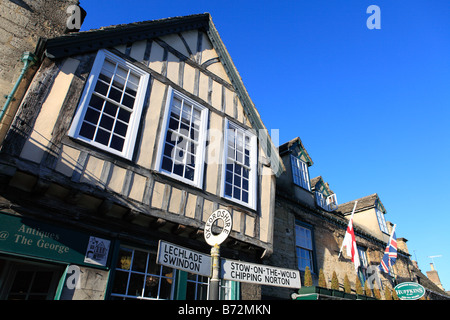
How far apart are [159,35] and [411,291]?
34.2ft

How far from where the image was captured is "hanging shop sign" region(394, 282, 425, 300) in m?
9.06

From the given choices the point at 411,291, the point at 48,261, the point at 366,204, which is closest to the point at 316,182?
the point at 411,291

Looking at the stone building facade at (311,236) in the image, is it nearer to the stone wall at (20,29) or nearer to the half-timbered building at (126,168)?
the half-timbered building at (126,168)

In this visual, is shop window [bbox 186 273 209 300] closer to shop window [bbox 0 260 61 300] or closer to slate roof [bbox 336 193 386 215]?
shop window [bbox 0 260 61 300]

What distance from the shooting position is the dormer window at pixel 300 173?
1217 cm

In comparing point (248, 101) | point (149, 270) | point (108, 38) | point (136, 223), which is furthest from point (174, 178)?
point (248, 101)

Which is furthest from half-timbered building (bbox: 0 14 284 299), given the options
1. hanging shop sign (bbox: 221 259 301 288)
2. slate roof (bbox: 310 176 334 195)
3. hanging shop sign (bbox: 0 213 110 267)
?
slate roof (bbox: 310 176 334 195)

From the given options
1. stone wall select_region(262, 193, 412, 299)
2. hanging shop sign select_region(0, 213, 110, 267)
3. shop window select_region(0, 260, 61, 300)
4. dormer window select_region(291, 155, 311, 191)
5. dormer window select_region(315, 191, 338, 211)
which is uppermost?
dormer window select_region(291, 155, 311, 191)

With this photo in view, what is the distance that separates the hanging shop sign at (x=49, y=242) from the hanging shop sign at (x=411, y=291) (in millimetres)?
8999

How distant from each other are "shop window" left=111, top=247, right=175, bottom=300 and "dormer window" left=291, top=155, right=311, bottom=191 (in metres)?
7.37

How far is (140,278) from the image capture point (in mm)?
5668

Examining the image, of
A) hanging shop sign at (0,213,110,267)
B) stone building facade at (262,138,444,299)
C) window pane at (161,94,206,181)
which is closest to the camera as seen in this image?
hanging shop sign at (0,213,110,267)

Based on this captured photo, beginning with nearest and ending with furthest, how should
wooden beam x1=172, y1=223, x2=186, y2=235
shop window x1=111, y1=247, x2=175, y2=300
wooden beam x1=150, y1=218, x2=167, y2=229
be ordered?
shop window x1=111, y1=247, x2=175, y2=300 → wooden beam x1=150, y1=218, x2=167, y2=229 → wooden beam x1=172, y1=223, x2=186, y2=235

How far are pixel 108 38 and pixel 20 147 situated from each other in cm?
312
